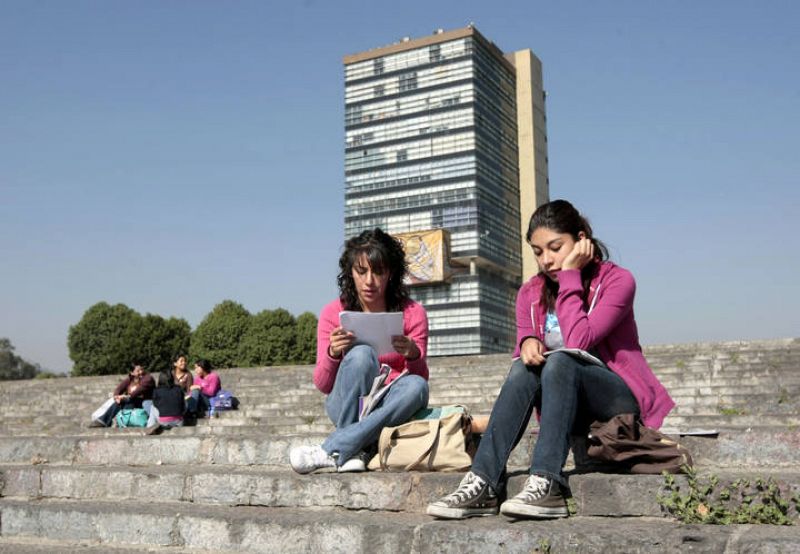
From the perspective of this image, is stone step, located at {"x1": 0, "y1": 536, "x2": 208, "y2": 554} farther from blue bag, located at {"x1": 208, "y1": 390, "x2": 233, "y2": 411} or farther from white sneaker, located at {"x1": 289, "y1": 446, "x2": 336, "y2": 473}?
blue bag, located at {"x1": 208, "y1": 390, "x2": 233, "y2": 411}

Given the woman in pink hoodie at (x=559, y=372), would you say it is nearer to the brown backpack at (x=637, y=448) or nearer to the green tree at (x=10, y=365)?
the brown backpack at (x=637, y=448)

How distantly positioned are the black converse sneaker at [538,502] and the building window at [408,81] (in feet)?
256

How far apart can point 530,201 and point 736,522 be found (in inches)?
3226

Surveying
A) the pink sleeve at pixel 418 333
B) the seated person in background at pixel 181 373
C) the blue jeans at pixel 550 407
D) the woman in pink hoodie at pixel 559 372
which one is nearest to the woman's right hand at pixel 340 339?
the pink sleeve at pixel 418 333

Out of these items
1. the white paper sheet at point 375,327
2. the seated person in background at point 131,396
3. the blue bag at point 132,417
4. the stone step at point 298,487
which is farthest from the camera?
the seated person in background at point 131,396

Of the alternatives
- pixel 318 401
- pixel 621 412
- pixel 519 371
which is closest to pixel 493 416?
pixel 519 371

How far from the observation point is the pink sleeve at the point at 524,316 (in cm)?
328

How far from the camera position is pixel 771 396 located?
7.75 meters

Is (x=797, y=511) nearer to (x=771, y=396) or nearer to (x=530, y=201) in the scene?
(x=771, y=396)

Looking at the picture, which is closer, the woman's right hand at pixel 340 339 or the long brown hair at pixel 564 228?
the long brown hair at pixel 564 228

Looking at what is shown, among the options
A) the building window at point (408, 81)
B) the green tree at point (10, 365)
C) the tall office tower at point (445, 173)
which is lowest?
the green tree at point (10, 365)

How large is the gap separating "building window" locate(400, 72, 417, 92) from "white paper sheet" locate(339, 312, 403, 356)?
3027 inches

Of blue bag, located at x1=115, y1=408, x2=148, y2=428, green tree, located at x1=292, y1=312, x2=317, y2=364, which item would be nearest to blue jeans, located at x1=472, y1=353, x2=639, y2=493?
blue bag, located at x1=115, y1=408, x2=148, y2=428

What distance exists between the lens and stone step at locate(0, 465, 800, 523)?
277 cm
